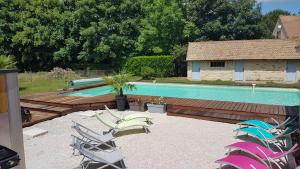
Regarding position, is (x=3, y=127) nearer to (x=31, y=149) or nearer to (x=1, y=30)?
(x=31, y=149)

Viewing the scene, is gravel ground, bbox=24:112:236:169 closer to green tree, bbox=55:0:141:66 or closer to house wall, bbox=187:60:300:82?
house wall, bbox=187:60:300:82

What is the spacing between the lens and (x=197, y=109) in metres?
11.2

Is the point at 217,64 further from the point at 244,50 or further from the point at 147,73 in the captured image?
the point at 147,73

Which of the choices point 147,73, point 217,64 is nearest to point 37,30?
point 147,73

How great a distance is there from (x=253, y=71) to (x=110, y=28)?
52.0ft

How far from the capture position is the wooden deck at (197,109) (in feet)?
32.6

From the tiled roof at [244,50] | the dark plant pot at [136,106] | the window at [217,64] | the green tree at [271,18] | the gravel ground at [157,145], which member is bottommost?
the gravel ground at [157,145]

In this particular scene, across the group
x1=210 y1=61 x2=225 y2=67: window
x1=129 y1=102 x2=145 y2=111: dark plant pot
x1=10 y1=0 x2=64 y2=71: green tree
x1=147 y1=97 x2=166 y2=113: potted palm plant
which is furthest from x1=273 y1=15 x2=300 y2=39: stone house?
x1=10 y1=0 x2=64 y2=71: green tree

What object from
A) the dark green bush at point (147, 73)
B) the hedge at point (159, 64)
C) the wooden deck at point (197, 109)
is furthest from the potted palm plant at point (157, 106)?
the hedge at point (159, 64)

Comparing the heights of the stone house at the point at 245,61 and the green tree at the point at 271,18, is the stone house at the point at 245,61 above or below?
below

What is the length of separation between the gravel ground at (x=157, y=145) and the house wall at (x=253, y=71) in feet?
48.0

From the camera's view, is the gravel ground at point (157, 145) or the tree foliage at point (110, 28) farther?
the tree foliage at point (110, 28)

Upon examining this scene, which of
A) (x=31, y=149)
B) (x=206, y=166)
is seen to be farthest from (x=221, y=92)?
(x=31, y=149)

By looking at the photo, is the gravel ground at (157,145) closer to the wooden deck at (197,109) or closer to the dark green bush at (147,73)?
the wooden deck at (197,109)
